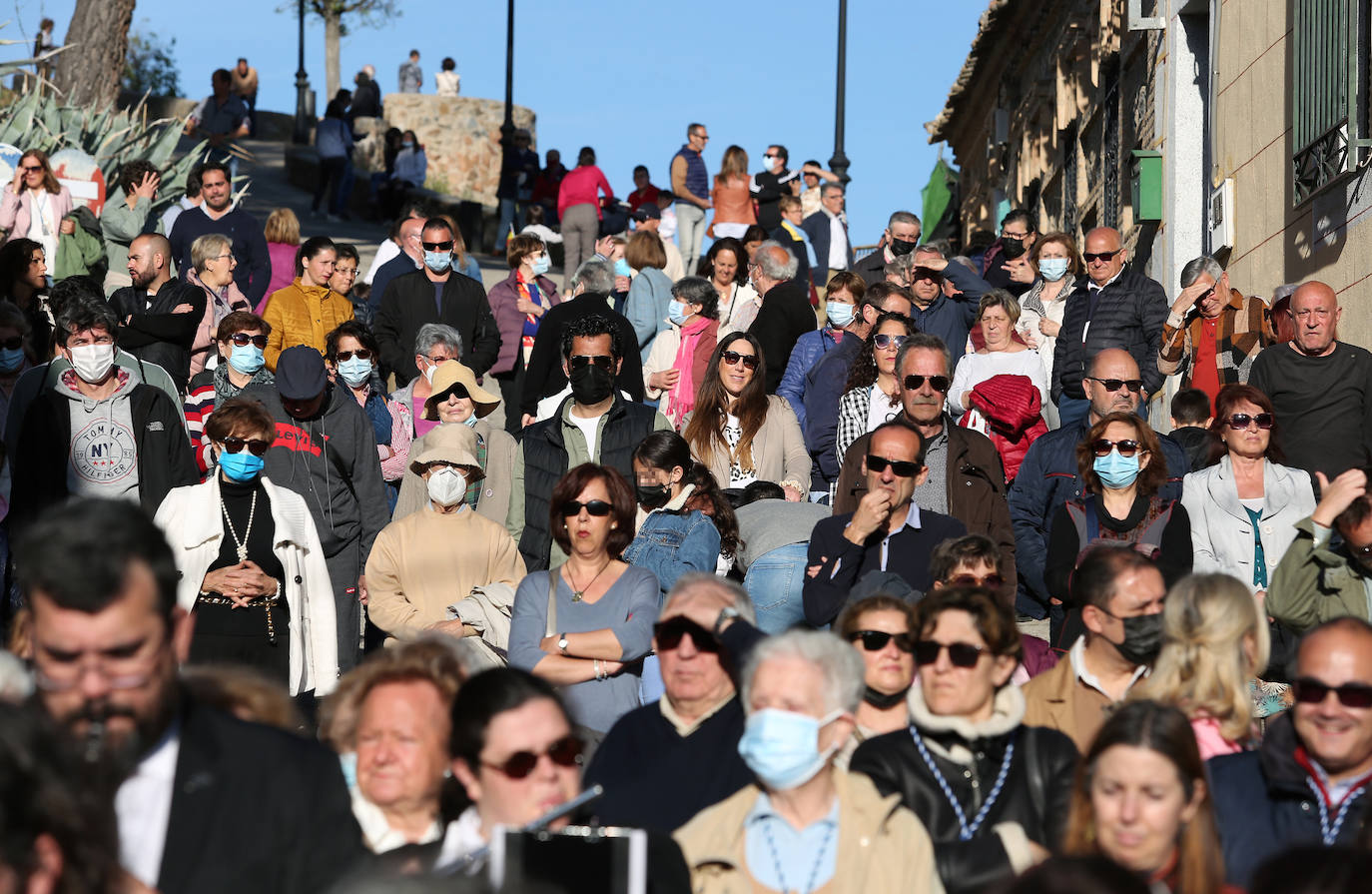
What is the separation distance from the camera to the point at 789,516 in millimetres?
8609

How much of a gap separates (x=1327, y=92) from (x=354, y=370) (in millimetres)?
6248

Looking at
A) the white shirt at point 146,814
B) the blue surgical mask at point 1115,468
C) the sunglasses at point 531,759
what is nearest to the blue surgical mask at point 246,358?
the blue surgical mask at point 1115,468

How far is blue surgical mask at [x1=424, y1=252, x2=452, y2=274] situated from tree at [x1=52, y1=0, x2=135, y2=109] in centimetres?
1159

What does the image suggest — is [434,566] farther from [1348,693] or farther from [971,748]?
[1348,693]

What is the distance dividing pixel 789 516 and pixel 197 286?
203 inches

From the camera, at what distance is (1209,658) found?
19.2ft

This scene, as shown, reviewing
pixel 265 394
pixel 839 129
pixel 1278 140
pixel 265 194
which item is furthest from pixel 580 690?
pixel 265 194

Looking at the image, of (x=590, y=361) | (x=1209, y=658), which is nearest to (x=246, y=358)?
(x=590, y=361)

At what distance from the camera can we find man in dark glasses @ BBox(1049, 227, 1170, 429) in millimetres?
11078

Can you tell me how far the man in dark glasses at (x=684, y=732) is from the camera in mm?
5570

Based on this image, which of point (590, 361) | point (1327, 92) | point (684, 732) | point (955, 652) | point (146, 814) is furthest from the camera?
point (1327, 92)

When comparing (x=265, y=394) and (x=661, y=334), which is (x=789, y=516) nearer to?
(x=265, y=394)

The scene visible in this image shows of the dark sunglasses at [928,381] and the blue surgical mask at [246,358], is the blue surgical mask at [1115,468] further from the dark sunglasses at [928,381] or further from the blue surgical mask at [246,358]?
the blue surgical mask at [246,358]

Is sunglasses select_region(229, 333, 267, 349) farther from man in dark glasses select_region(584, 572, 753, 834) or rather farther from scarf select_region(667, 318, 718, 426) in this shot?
man in dark glasses select_region(584, 572, 753, 834)
